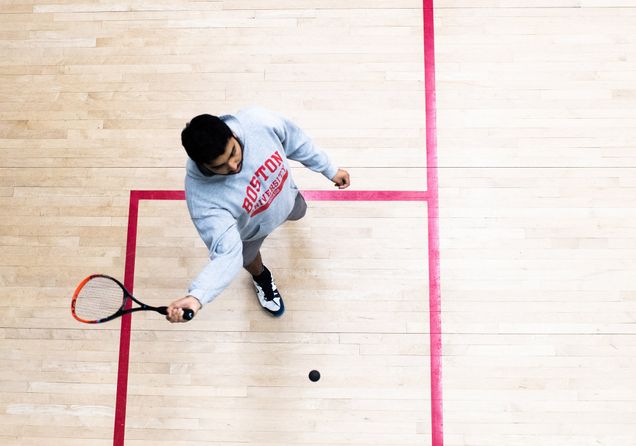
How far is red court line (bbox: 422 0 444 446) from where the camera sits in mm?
3248

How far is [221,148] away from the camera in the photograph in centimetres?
206

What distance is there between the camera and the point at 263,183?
241cm

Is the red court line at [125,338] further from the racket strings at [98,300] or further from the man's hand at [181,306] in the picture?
the man's hand at [181,306]

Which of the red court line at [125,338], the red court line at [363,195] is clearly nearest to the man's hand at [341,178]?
the red court line at [363,195]

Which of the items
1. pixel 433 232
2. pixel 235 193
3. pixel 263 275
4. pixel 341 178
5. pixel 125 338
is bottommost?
pixel 125 338

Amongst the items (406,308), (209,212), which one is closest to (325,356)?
(406,308)

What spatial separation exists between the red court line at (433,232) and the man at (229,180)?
1.20 m

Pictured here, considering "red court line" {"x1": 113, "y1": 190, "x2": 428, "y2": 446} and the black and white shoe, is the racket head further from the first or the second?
the black and white shoe

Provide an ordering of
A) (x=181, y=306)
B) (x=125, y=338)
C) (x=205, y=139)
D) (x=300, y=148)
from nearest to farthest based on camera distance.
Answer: (x=205, y=139) → (x=181, y=306) → (x=300, y=148) → (x=125, y=338)

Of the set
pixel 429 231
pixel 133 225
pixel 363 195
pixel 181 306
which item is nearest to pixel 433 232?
pixel 429 231

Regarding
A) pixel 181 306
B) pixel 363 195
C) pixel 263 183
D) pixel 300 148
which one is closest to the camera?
pixel 181 306

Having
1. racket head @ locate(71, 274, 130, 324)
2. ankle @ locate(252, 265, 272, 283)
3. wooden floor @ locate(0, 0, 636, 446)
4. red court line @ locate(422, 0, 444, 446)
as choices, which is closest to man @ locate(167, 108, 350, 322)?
ankle @ locate(252, 265, 272, 283)

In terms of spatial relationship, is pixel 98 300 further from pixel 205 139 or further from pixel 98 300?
pixel 205 139

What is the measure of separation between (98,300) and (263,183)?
120 centimetres
